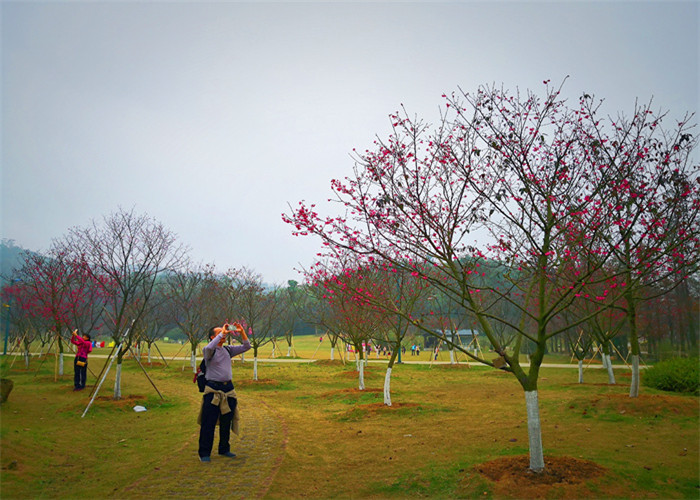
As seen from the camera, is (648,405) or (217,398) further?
(648,405)

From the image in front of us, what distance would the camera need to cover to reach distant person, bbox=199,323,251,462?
6547 millimetres

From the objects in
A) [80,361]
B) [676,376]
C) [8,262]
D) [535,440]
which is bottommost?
[676,376]

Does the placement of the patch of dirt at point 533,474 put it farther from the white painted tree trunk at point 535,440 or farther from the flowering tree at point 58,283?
the flowering tree at point 58,283

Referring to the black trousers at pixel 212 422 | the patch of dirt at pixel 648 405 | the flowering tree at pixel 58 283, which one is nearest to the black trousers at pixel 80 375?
the flowering tree at pixel 58 283

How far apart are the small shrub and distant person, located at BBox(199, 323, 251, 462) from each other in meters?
A: 13.6

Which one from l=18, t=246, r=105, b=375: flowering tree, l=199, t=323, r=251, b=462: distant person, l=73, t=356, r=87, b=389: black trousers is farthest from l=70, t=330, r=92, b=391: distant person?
l=199, t=323, r=251, b=462: distant person

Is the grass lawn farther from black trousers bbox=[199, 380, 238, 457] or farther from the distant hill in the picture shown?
the distant hill

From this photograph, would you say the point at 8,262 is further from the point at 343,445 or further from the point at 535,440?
the point at 535,440

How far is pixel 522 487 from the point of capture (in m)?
5.16

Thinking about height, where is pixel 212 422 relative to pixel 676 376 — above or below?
above

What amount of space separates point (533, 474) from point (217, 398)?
4537 mm

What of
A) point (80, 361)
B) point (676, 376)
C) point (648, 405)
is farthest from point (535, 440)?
point (80, 361)

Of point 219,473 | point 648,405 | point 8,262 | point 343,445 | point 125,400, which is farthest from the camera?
point 8,262

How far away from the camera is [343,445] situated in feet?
25.9
